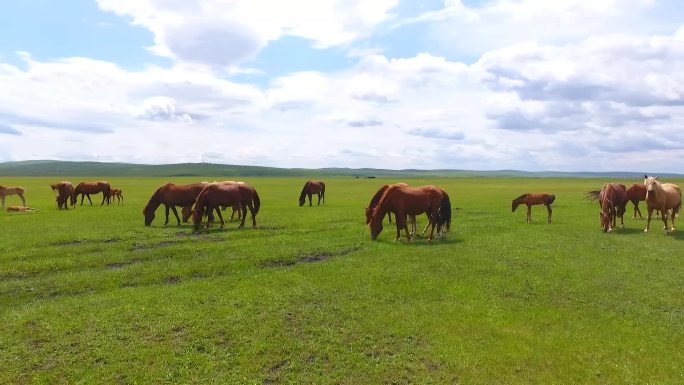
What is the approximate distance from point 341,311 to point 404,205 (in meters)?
9.02

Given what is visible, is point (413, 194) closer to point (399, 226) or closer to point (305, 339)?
point (399, 226)

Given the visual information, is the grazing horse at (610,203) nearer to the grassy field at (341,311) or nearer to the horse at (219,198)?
the grassy field at (341,311)

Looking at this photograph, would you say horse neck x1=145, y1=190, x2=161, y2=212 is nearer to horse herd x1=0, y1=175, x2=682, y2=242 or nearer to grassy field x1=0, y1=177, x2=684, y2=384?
horse herd x1=0, y1=175, x2=682, y2=242

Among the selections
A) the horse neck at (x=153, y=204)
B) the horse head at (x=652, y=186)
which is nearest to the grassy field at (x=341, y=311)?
the horse head at (x=652, y=186)

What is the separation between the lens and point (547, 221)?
25.2 meters

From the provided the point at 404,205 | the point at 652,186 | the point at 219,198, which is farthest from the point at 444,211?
the point at 219,198

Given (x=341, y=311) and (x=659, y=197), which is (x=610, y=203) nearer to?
(x=659, y=197)

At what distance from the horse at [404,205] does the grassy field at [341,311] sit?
1.00 meters

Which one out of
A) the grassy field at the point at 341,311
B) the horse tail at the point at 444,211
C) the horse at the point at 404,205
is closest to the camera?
the grassy field at the point at 341,311

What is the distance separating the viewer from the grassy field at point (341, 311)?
820cm

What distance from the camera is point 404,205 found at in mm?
19125

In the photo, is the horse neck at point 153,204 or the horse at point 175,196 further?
the horse at point 175,196

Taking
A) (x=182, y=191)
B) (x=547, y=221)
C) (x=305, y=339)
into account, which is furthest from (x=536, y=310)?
(x=182, y=191)

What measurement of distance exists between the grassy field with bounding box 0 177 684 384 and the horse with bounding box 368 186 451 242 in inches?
39.4
